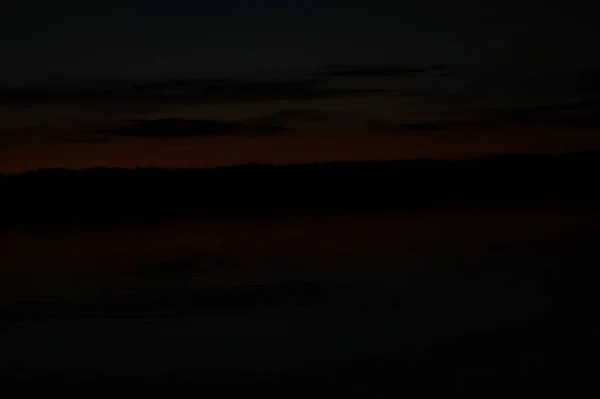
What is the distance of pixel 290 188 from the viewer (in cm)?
2831

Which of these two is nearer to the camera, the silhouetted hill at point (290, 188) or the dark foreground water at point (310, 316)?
the dark foreground water at point (310, 316)

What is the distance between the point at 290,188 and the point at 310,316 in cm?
2099

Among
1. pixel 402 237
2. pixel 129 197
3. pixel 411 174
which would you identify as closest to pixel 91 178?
pixel 129 197

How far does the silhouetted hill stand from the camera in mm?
23125

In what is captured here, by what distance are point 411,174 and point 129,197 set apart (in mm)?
7913

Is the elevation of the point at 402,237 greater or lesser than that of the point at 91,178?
lesser

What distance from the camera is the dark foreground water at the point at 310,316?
580cm

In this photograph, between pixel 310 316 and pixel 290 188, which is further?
pixel 290 188

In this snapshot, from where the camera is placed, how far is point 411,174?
90.3ft

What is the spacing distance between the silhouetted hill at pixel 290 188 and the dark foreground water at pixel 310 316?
34.4 ft

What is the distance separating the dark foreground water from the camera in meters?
5.80

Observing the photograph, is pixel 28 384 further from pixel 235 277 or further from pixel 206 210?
pixel 206 210

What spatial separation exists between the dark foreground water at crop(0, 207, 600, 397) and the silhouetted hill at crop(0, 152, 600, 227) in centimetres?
1049

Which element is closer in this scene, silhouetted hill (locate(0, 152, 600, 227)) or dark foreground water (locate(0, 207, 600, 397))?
dark foreground water (locate(0, 207, 600, 397))
